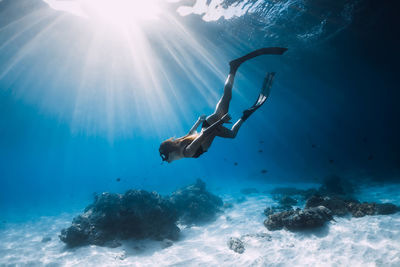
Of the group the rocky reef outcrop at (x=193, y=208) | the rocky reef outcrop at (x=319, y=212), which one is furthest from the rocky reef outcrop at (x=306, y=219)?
the rocky reef outcrop at (x=193, y=208)

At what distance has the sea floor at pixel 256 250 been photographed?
570cm

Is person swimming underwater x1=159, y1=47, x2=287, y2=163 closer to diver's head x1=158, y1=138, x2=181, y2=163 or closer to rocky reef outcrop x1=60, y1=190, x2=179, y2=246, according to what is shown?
diver's head x1=158, y1=138, x2=181, y2=163

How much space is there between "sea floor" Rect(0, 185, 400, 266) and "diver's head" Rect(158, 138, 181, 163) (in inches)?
195

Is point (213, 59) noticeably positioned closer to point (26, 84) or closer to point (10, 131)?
point (26, 84)

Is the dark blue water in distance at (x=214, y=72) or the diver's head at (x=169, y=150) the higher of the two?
the dark blue water in distance at (x=214, y=72)

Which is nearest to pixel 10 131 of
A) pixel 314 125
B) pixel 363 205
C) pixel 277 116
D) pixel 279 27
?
pixel 279 27

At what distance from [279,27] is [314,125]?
50009mm

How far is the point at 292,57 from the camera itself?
74.6ft

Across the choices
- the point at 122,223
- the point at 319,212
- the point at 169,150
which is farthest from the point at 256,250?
the point at 122,223

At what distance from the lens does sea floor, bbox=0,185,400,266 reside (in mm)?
5698

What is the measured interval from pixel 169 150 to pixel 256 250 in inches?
228

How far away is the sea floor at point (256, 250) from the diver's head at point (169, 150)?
195 inches

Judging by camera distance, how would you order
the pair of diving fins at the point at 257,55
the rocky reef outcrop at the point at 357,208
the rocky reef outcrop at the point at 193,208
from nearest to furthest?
the pair of diving fins at the point at 257,55 → the rocky reef outcrop at the point at 357,208 → the rocky reef outcrop at the point at 193,208

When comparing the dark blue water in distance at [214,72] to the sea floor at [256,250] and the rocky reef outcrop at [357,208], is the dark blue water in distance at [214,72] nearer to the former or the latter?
the rocky reef outcrop at [357,208]
